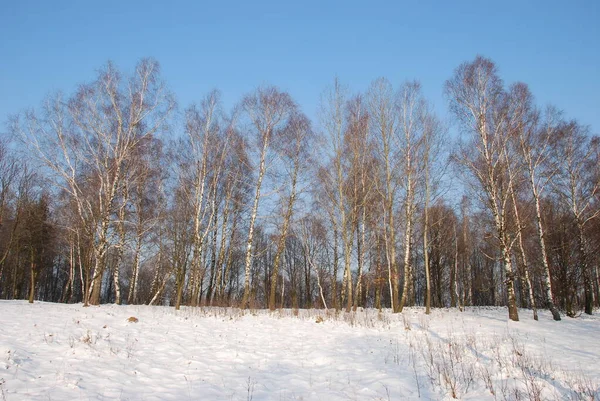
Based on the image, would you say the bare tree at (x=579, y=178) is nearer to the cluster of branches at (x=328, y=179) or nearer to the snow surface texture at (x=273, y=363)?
the cluster of branches at (x=328, y=179)

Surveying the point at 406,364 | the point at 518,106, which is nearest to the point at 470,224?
the point at 518,106

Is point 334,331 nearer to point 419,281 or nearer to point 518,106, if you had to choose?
point 518,106

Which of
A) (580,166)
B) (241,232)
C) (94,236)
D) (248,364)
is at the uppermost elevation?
(580,166)

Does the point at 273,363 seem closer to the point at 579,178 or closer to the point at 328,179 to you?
the point at 328,179

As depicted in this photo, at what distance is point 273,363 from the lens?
23.9 ft

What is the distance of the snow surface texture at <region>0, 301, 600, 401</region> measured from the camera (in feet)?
16.8

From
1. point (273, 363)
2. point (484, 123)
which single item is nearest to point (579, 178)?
point (484, 123)

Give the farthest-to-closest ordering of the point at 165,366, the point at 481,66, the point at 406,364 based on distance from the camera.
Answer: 1. the point at 481,66
2. the point at 406,364
3. the point at 165,366

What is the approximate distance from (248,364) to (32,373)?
3.71 metres

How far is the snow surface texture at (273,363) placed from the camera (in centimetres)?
511

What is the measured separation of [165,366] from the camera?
6.55 meters

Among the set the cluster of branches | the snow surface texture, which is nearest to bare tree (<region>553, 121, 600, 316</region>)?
the cluster of branches

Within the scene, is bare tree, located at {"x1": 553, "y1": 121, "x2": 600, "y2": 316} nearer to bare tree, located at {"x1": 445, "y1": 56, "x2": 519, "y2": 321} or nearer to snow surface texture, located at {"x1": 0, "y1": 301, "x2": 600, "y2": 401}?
bare tree, located at {"x1": 445, "y1": 56, "x2": 519, "y2": 321}

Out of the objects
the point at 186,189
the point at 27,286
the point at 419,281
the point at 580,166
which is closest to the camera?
the point at 186,189
